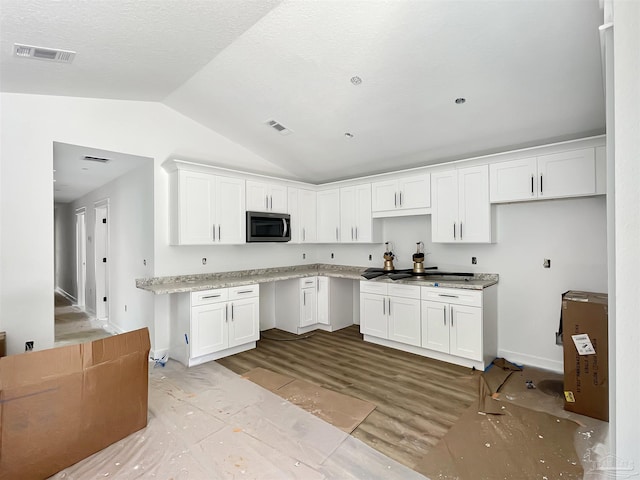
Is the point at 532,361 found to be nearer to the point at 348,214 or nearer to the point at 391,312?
the point at 391,312

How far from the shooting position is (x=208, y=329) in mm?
3672

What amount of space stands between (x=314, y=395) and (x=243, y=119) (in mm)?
3230

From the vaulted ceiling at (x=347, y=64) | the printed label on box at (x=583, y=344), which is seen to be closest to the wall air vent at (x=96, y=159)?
the vaulted ceiling at (x=347, y=64)

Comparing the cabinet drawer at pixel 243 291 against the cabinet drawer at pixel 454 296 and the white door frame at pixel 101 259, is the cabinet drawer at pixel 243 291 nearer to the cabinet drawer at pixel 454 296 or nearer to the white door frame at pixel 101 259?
the cabinet drawer at pixel 454 296

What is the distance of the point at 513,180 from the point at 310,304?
3142 mm

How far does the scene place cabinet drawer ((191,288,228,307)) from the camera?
11.7 ft

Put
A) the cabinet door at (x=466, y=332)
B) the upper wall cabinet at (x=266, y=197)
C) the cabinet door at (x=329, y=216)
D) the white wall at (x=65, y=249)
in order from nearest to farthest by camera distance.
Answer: the cabinet door at (x=466, y=332) → the upper wall cabinet at (x=266, y=197) → the cabinet door at (x=329, y=216) → the white wall at (x=65, y=249)

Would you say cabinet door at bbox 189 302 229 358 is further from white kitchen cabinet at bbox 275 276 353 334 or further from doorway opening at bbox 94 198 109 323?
doorway opening at bbox 94 198 109 323

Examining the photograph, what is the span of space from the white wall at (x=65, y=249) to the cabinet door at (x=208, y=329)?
5.42m

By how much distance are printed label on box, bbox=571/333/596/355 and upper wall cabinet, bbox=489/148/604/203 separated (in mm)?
1328

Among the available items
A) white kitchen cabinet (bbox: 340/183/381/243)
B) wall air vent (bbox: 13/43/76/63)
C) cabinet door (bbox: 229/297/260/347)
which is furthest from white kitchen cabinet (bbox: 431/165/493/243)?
wall air vent (bbox: 13/43/76/63)

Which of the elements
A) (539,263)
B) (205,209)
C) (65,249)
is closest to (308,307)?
(205,209)

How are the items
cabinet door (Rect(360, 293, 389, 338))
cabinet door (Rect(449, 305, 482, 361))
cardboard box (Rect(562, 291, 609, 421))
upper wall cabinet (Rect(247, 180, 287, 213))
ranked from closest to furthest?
cardboard box (Rect(562, 291, 609, 421))
cabinet door (Rect(449, 305, 482, 361))
cabinet door (Rect(360, 293, 389, 338))
upper wall cabinet (Rect(247, 180, 287, 213))

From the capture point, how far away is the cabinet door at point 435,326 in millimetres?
3592
